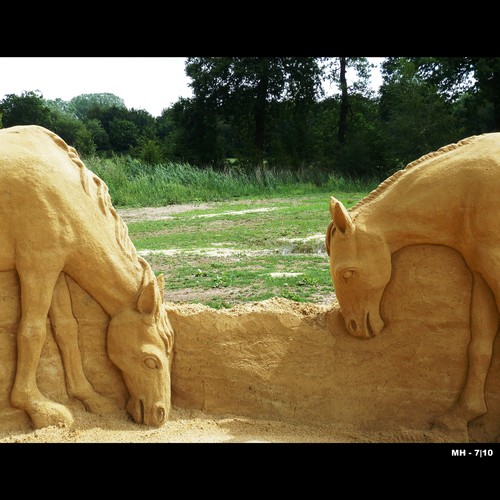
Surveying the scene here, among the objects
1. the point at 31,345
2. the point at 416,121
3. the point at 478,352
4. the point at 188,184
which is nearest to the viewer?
the point at 31,345

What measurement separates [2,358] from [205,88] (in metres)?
25.2

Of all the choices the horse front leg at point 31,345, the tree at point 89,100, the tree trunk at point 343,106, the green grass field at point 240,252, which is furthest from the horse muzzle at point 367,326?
the tree at point 89,100

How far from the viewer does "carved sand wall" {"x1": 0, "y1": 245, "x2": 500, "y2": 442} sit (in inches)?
195

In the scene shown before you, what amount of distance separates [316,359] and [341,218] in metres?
1.12

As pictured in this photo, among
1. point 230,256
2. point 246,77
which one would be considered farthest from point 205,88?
point 230,256

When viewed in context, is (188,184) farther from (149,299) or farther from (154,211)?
(149,299)

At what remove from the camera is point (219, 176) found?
20359 millimetres

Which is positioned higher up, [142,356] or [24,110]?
[24,110]

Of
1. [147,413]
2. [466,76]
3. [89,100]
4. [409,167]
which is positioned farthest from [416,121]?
[89,100]

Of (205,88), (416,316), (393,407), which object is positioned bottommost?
(393,407)

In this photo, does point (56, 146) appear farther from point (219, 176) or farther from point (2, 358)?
point (219, 176)

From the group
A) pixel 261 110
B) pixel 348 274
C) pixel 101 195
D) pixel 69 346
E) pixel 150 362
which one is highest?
pixel 261 110

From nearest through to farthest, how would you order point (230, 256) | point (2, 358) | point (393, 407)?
point (2, 358)
point (393, 407)
point (230, 256)

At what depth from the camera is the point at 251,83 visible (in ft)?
94.1
